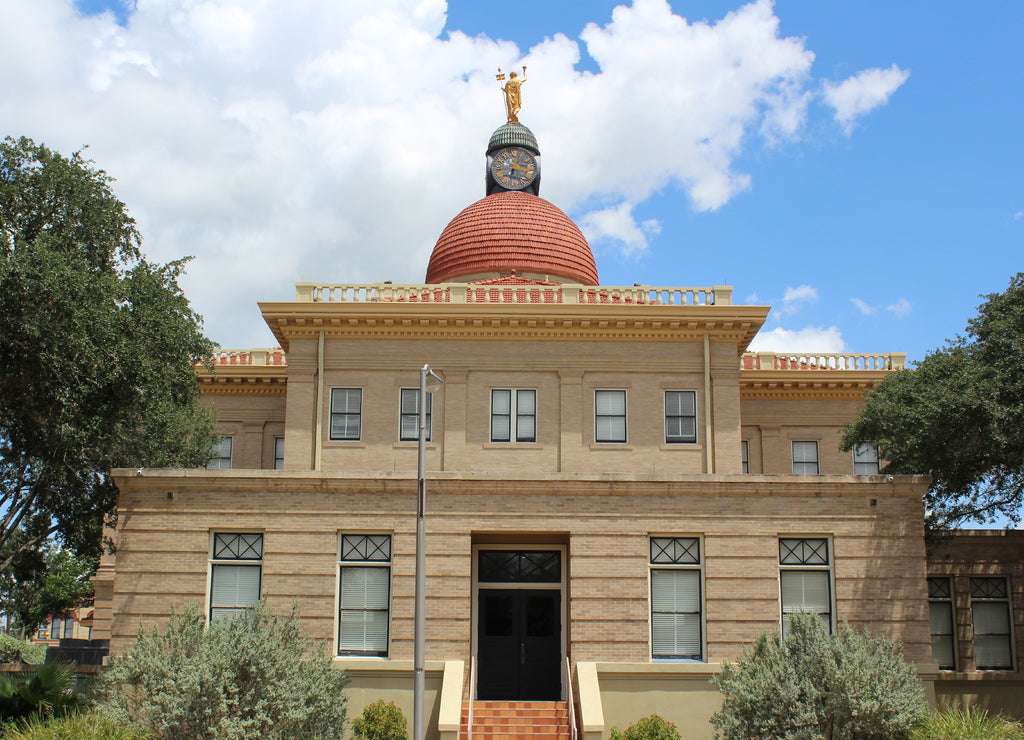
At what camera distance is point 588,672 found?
20.8m

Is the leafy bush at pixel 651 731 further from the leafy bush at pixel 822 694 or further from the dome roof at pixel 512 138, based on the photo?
the dome roof at pixel 512 138

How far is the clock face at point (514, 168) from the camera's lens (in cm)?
4497

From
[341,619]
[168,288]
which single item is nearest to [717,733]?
[341,619]

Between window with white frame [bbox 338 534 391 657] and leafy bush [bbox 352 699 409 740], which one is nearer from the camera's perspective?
leafy bush [bbox 352 699 409 740]

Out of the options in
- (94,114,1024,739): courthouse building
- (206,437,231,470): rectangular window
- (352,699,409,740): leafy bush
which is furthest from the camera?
(206,437,231,470): rectangular window

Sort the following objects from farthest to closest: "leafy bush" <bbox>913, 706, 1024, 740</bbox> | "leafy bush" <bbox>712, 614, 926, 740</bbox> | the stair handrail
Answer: the stair handrail < "leafy bush" <bbox>913, 706, 1024, 740</bbox> < "leafy bush" <bbox>712, 614, 926, 740</bbox>

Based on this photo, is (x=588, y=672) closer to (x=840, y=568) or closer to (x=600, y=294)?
(x=840, y=568)

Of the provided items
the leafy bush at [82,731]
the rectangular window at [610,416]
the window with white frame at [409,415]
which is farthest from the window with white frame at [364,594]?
the rectangular window at [610,416]

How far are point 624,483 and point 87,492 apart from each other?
15.8 m

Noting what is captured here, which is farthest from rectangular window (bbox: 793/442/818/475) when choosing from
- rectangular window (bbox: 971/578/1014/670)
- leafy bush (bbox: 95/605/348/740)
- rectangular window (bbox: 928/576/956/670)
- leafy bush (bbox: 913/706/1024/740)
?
leafy bush (bbox: 95/605/348/740)

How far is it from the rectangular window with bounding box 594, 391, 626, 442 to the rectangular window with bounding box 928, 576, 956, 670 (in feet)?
29.2

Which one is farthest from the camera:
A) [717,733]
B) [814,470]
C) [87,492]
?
[814,470]

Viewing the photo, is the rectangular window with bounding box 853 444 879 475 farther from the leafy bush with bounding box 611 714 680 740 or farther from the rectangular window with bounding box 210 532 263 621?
the rectangular window with bounding box 210 532 263 621

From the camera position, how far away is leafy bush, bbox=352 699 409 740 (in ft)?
65.5
